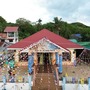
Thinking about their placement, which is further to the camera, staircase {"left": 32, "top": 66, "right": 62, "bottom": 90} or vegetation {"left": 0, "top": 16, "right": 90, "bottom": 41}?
vegetation {"left": 0, "top": 16, "right": 90, "bottom": 41}

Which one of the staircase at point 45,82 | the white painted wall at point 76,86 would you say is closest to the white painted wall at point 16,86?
the staircase at point 45,82

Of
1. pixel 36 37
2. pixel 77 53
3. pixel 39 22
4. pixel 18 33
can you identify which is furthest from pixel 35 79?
pixel 39 22

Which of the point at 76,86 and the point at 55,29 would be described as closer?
the point at 76,86

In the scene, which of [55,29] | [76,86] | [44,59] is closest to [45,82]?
[76,86]

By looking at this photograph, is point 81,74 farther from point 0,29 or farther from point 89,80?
point 0,29

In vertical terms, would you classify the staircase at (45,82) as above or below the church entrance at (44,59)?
below

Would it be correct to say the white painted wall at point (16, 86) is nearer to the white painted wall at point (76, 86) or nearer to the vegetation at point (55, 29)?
the white painted wall at point (76, 86)

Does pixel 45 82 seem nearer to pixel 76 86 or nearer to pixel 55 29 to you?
pixel 76 86

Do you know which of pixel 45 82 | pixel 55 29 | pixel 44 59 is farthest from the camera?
pixel 55 29

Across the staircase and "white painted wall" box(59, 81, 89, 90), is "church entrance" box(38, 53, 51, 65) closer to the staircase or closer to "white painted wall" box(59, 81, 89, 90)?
the staircase

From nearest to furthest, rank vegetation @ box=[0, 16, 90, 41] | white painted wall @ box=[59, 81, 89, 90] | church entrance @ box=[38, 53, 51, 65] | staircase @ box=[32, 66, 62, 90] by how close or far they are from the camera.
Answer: white painted wall @ box=[59, 81, 89, 90]
staircase @ box=[32, 66, 62, 90]
church entrance @ box=[38, 53, 51, 65]
vegetation @ box=[0, 16, 90, 41]

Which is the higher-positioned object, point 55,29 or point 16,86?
point 55,29

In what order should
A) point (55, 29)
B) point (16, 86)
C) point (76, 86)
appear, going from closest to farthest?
point (76, 86)
point (16, 86)
point (55, 29)

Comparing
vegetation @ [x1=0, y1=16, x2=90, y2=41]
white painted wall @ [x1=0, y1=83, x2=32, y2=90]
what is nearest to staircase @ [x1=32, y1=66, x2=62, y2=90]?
white painted wall @ [x1=0, y1=83, x2=32, y2=90]
